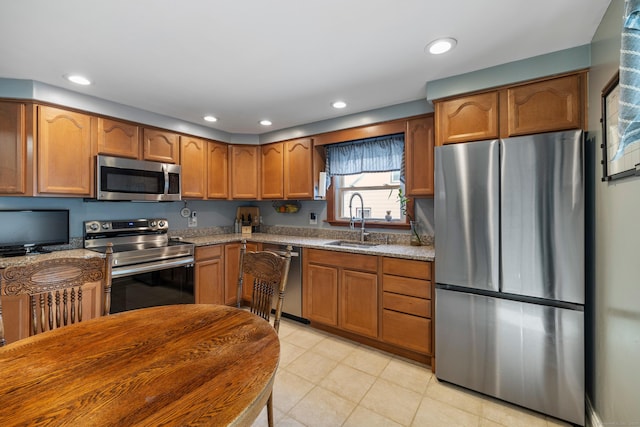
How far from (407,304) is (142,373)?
6.46 feet

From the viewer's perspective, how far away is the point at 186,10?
1.46 m

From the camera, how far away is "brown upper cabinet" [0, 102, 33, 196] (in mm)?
2232

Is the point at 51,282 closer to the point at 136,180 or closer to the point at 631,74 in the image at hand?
the point at 136,180

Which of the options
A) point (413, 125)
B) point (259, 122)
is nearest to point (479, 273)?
point (413, 125)

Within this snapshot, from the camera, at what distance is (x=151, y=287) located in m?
2.75

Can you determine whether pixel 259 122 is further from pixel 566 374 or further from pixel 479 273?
pixel 566 374

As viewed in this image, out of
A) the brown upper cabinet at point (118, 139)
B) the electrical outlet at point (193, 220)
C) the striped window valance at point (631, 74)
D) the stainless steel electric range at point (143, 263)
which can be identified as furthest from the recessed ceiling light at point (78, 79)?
the striped window valance at point (631, 74)

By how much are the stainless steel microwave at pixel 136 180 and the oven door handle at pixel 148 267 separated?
26.5 inches

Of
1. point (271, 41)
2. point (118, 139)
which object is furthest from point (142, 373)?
point (118, 139)

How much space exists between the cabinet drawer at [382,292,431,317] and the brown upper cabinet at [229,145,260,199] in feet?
7.27

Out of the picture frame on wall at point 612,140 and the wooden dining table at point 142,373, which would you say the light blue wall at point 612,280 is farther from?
the wooden dining table at point 142,373

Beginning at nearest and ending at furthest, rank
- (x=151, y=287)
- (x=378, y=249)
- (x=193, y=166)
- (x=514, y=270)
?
(x=514, y=270) < (x=378, y=249) < (x=151, y=287) < (x=193, y=166)

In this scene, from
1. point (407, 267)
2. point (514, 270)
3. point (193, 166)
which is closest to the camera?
point (514, 270)

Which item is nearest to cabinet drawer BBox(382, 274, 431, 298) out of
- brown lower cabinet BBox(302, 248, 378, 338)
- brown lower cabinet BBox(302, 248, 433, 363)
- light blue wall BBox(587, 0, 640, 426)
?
brown lower cabinet BBox(302, 248, 433, 363)
